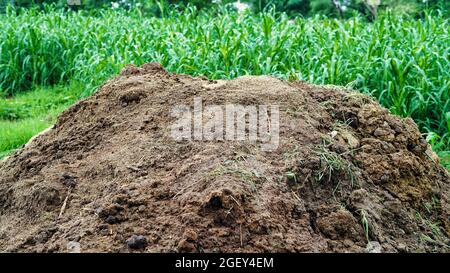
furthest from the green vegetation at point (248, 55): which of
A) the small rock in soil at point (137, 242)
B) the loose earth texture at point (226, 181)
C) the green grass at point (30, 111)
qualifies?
the small rock in soil at point (137, 242)

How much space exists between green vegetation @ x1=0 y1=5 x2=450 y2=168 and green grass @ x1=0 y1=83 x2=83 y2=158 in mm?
29

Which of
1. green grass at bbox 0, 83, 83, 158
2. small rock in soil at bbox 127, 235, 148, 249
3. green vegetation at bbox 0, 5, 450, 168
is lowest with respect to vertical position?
green grass at bbox 0, 83, 83, 158

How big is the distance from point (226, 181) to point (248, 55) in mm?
4305

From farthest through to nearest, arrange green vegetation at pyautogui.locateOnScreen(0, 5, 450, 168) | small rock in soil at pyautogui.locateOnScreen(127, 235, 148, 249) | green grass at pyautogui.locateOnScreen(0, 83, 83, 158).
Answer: green vegetation at pyautogui.locateOnScreen(0, 5, 450, 168) < green grass at pyautogui.locateOnScreen(0, 83, 83, 158) < small rock in soil at pyautogui.locateOnScreen(127, 235, 148, 249)

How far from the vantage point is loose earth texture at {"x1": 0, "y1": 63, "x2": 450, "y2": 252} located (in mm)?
2324

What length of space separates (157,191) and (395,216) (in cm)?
104

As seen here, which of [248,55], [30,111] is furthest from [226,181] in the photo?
[30,111]

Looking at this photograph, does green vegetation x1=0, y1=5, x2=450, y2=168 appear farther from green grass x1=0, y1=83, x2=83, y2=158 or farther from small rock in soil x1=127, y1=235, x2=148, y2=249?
small rock in soil x1=127, y1=235, x2=148, y2=249

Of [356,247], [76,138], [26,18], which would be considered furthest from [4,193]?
[26,18]

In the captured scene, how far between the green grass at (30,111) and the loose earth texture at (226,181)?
2103 mm

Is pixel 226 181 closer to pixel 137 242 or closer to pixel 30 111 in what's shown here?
pixel 137 242

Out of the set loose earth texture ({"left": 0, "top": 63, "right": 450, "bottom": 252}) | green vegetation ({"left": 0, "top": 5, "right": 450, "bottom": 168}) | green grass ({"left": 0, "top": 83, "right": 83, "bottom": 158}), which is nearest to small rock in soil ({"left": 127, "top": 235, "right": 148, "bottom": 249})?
loose earth texture ({"left": 0, "top": 63, "right": 450, "bottom": 252})

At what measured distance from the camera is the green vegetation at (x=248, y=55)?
18.5ft
